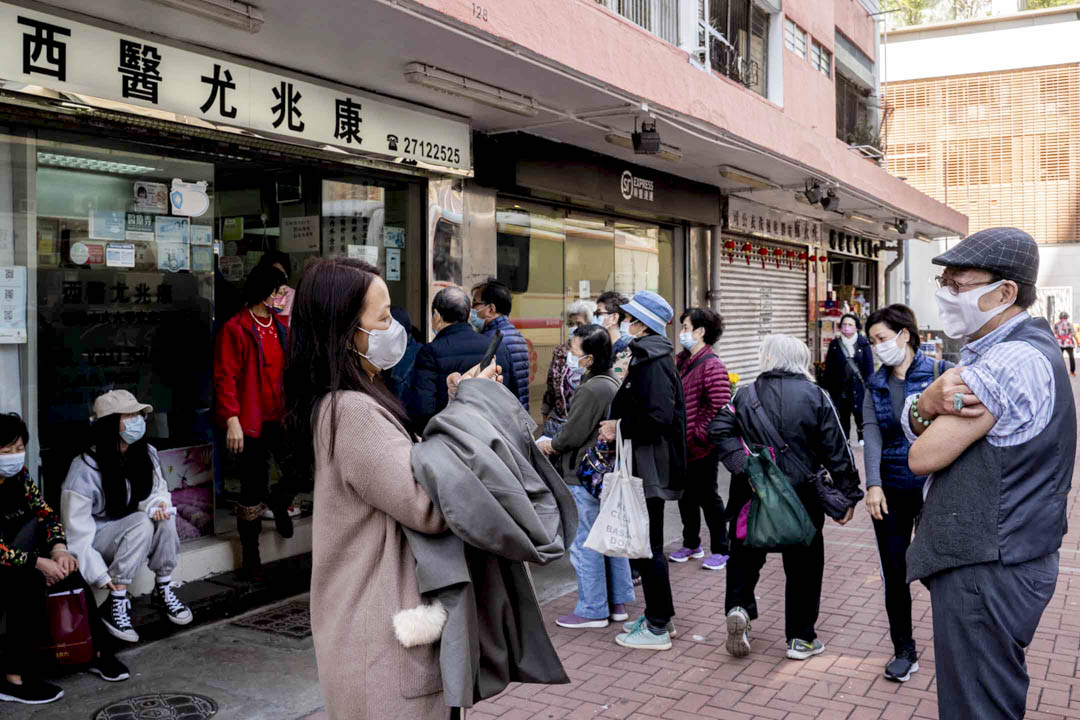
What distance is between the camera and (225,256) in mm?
7461

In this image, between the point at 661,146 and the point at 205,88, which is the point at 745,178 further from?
the point at 205,88

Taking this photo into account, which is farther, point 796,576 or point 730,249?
point 730,249

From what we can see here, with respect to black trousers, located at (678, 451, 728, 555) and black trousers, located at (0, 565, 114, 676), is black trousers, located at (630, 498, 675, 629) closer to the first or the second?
black trousers, located at (678, 451, 728, 555)

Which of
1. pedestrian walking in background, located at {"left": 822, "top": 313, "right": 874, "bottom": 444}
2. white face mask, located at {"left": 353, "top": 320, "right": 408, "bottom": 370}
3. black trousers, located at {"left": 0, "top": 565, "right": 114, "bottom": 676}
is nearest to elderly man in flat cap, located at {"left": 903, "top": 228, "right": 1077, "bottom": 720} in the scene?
white face mask, located at {"left": 353, "top": 320, "right": 408, "bottom": 370}

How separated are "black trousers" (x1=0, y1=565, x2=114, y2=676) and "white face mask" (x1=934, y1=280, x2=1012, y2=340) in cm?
417

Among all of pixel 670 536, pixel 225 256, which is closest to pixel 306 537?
pixel 225 256

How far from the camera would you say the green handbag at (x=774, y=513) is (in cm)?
492

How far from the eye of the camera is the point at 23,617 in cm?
452

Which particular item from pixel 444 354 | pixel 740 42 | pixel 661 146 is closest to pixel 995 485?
pixel 444 354

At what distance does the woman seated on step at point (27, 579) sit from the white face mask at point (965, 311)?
413 centimetres

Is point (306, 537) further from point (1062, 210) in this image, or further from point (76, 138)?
point (1062, 210)

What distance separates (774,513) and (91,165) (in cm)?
459

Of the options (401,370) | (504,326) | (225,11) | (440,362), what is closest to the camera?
(225,11)

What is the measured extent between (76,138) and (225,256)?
69.9 inches
